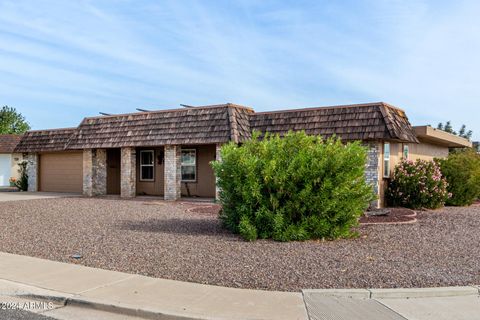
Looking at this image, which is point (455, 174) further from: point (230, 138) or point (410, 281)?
point (410, 281)

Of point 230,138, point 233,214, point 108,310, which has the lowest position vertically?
point 108,310

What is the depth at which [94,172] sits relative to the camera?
24281 mm

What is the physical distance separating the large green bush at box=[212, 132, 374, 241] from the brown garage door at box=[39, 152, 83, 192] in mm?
18887

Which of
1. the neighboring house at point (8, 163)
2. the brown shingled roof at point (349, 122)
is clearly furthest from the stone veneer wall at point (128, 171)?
the neighboring house at point (8, 163)

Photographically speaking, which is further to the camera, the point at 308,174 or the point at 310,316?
the point at 308,174

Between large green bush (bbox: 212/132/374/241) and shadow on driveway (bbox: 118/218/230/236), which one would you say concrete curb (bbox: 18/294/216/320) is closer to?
large green bush (bbox: 212/132/374/241)

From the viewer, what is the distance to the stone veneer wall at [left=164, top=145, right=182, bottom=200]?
830 inches

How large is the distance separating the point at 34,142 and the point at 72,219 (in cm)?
1618

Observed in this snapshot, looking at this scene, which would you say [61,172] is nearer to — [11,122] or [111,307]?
[111,307]

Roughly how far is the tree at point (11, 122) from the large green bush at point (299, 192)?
58042mm

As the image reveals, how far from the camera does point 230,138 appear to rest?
743 inches

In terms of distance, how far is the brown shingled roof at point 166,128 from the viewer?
19.6m

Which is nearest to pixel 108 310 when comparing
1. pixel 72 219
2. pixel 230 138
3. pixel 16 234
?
pixel 16 234

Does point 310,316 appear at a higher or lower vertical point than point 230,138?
lower
